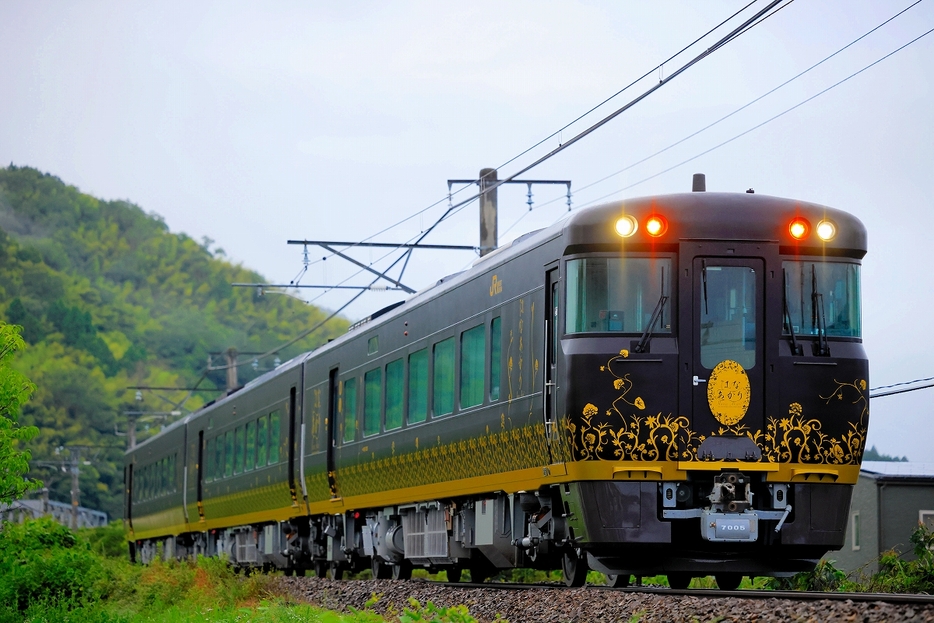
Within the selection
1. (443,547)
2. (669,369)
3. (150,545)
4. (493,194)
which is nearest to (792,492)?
(669,369)

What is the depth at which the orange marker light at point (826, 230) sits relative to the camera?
37.3 feet

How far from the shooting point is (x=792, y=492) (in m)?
11.1

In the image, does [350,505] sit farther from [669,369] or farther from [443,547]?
[669,369]

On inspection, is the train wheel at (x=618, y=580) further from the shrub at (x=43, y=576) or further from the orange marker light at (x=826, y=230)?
the shrub at (x=43, y=576)

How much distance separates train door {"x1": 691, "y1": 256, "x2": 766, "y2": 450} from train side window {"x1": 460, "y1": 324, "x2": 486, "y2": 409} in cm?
295

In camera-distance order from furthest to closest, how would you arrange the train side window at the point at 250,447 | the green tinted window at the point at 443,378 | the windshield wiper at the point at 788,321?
the train side window at the point at 250,447 → the green tinted window at the point at 443,378 → the windshield wiper at the point at 788,321

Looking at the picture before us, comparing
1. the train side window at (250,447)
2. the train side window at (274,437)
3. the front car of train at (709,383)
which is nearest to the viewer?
the front car of train at (709,383)

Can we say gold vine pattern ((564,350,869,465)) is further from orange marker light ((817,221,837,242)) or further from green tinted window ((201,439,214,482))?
green tinted window ((201,439,214,482))

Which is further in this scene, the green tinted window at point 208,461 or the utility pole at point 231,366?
the utility pole at point 231,366

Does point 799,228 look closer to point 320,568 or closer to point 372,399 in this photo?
point 372,399

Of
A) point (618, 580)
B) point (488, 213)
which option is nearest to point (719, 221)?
point (618, 580)

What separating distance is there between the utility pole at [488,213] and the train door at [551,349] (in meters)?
10.0

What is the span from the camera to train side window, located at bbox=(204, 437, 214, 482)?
28.8m

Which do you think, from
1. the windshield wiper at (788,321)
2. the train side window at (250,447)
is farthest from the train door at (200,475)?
the windshield wiper at (788,321)
